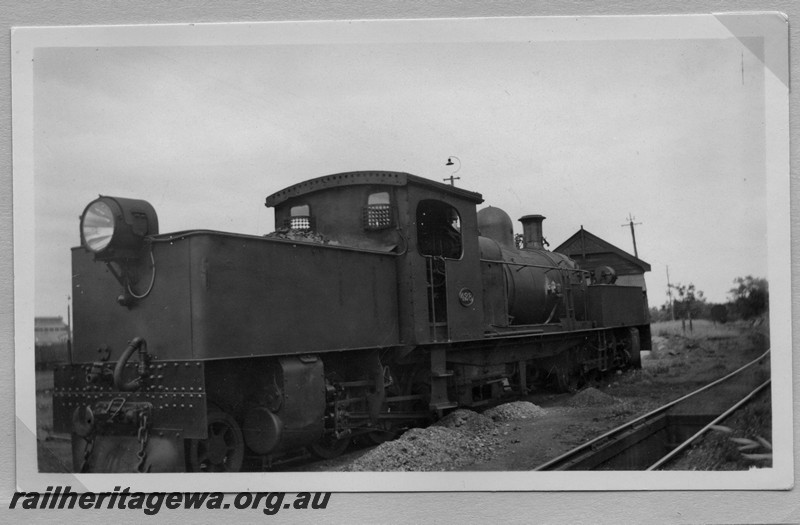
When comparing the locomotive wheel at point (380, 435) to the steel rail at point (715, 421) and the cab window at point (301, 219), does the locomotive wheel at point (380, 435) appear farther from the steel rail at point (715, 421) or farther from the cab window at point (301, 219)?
the steel rail at point (715, 421)

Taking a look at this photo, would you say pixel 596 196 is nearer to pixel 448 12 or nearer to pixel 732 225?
pixel 732 225

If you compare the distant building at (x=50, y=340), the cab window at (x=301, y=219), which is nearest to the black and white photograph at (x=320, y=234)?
the distant building at (x=50, y=340)

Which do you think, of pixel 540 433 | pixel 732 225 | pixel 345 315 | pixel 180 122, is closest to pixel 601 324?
pixel 540 433

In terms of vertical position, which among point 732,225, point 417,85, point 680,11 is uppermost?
point 680,11

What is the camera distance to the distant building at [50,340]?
19.9 feet

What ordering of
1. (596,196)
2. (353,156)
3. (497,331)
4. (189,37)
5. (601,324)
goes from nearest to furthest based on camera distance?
(189,37)
(353,156)
(596,196)
(497,331)
(601,324)

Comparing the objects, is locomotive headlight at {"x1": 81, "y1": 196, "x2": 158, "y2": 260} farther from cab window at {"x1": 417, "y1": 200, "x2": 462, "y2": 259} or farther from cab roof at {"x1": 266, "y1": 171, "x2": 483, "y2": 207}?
cab window at {"x1": 417, "y1": 200, "x2": 462, "y2": 259}

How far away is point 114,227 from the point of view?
555cm

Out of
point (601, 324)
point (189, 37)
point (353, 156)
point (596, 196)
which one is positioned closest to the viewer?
point (189, 37)

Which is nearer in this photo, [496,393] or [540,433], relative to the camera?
[540,433]

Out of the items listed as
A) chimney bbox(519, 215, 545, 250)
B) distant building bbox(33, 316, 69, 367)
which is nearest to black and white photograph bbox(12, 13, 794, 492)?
distant building bbox(33, 316, 69, 367)

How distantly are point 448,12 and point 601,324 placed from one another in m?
8.58

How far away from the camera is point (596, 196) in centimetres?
774

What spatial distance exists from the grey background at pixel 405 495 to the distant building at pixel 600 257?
225 inches
